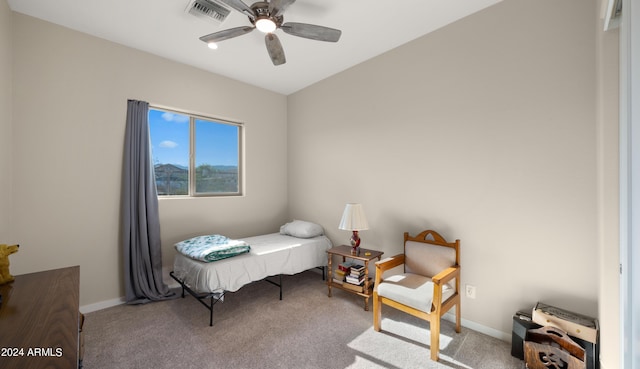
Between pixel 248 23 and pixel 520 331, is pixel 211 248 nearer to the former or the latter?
pixel 248 23

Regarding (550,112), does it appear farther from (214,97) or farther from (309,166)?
(214,97)

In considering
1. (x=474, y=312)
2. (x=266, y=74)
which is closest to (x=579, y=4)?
(x=474, y=312)

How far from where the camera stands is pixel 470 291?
92.1 inches

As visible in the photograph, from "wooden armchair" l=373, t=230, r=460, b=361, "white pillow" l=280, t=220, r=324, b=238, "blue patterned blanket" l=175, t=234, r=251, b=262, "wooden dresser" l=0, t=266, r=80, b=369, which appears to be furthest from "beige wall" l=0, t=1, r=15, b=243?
"wooden armchair" l=373, t=230, r=460, b=361

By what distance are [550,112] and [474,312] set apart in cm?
173

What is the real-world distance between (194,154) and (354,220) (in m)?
2.28

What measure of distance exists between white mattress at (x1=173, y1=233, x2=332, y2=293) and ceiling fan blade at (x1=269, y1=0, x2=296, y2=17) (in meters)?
2.17

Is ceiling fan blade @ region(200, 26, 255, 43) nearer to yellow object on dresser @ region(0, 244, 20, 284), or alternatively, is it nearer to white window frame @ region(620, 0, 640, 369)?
yellow object on dresser @ region(0, 244, 20, 284)

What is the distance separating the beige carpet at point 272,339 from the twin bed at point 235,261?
0.81ft

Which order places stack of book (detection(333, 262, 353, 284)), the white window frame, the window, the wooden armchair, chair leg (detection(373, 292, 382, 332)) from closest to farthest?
the white window frame, the wooden armchair, chair leg (detection(373, 292, 382, 332)), stack of book (detection(333, 262, 353, 284)), the window

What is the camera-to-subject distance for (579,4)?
1.83 meters

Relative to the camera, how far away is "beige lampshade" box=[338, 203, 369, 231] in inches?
111

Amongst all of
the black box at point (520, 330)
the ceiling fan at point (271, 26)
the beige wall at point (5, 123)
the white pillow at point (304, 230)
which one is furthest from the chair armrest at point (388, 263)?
the beige wall at point (5, 123)

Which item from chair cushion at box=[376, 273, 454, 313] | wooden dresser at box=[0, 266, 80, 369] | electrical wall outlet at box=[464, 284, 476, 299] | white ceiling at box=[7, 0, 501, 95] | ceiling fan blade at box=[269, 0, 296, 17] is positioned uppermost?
white ceiling at box=[7, 0, 501, 95]
